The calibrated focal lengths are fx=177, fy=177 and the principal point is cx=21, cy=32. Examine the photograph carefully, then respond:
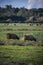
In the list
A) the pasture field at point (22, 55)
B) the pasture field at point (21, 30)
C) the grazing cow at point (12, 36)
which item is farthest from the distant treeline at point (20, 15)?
the pasture field at point (22, 55)

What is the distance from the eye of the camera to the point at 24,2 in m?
4.40

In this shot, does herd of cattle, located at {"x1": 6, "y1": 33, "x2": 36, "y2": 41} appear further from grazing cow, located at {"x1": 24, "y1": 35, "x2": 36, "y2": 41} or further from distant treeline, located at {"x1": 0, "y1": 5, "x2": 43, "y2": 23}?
distant treeline, located at {"x1": 0, "y1": 5, "x2": 43, "y2": 23}

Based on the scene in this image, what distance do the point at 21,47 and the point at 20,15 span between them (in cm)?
80

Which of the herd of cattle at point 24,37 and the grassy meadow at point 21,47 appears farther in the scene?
the herd of cattle at point 24,37

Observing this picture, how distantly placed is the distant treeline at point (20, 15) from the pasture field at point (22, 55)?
2.18 ft

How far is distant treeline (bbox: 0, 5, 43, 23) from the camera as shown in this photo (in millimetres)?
4305

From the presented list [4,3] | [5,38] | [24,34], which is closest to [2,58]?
[5,38]

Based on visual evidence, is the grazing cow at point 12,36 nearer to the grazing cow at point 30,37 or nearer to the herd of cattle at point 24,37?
the herd of cattle at point 24,37

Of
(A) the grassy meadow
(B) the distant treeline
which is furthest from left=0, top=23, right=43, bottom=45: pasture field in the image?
(B) the distant treeline

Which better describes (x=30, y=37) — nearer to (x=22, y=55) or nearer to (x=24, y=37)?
(x=24, y=37)

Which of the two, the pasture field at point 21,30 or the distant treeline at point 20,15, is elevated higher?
the distant treeline at point 20,15

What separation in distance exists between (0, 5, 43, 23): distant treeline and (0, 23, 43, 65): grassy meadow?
0.13m

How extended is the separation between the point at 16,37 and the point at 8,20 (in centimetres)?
46

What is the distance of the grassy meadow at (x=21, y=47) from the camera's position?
12.9 feet
